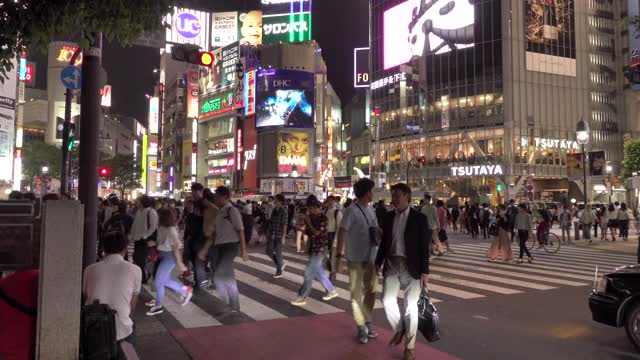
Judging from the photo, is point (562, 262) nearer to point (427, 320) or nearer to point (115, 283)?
point (427, 320)

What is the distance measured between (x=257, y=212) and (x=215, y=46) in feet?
241

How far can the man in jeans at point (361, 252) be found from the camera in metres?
6.49

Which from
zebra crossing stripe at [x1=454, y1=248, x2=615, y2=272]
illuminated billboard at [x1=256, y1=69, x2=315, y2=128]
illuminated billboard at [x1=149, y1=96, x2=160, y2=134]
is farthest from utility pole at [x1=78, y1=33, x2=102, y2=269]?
illuminated billboard at [x1=149, y1=96, x2=160, y2=134]

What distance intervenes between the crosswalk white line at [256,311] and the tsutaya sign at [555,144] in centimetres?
5530

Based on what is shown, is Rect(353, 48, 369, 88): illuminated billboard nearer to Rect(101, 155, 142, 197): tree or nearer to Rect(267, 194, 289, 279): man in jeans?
Rect(101, 155, 142, 197): tree

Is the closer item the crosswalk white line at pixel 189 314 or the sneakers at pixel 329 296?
the crosswalk white line at pixel 189 314

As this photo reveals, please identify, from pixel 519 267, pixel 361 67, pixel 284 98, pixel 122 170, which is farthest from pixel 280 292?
pixel 361 67

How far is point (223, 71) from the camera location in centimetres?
7425

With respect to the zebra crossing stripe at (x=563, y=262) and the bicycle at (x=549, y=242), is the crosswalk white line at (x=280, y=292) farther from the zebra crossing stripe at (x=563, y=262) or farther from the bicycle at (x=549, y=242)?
the bicycle at (x=549, y=242)

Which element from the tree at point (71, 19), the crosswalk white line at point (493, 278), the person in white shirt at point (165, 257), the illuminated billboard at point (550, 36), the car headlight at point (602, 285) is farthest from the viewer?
the illuminated billboard at point (550, 36)

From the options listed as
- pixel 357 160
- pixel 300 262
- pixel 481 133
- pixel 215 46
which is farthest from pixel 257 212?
pixel 357 160

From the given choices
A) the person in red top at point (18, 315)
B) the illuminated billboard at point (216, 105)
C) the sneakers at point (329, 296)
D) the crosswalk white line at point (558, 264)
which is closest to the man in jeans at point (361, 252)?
the sneakers at point (329, 296)

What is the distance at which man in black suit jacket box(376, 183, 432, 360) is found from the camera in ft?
19.0

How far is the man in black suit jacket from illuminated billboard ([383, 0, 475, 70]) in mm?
59232
